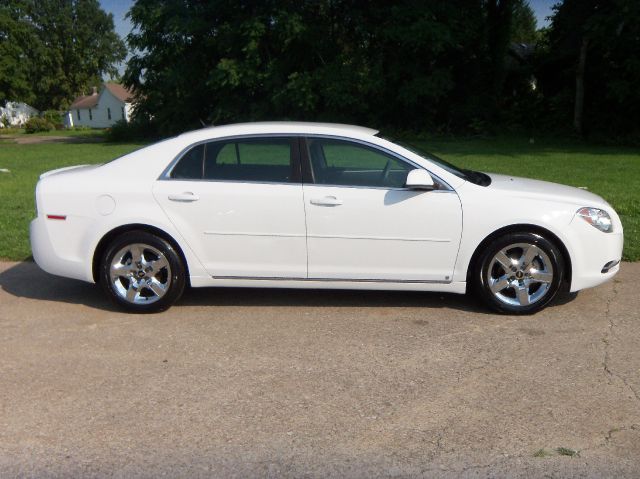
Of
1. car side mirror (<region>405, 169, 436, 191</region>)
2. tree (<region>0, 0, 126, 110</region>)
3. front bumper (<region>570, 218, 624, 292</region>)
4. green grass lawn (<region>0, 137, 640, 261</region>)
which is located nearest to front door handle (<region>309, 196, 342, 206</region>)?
car side mirror (<region>405, 169, 436, 191</region>)

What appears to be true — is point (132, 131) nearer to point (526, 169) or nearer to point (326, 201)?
point (526, 169)

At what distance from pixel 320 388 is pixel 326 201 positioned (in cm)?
179

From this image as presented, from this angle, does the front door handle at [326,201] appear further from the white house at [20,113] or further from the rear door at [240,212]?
the white house at [20,113]

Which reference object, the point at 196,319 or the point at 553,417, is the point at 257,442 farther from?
the point at 196,319

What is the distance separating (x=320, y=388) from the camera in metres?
4.15

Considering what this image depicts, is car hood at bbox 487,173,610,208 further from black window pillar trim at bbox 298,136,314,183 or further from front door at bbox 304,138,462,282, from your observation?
black window pillar trim at bbox 298,136,314,183

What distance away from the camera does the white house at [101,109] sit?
277 ft

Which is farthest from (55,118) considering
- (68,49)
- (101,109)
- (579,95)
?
(579,95)

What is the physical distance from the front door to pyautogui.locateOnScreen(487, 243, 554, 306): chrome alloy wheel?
383mm

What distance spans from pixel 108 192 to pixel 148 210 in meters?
0.38

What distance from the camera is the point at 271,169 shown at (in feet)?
18.6

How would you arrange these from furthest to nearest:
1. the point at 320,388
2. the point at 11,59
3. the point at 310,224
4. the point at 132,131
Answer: the point at 11,59, the point at 132,131, the point at 310,224, the point at 320,388

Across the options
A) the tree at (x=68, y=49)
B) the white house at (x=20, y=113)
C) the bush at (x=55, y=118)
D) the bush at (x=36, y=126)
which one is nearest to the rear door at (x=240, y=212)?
the bush at (x=36, y=126)

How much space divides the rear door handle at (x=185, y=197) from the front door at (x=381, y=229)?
0.92m
